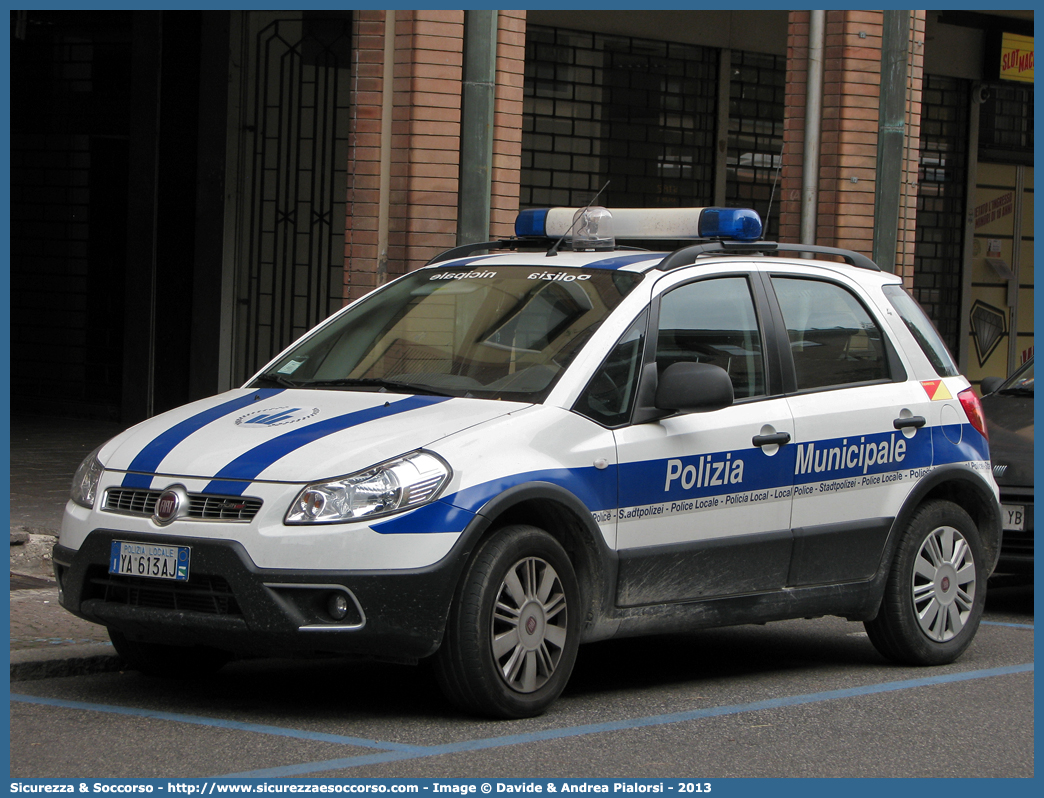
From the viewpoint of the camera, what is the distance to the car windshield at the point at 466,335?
603cm

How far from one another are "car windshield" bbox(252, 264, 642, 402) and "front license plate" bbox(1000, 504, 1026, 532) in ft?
11.1

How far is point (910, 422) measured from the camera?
6.98 m

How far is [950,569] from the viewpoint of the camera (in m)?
7.21

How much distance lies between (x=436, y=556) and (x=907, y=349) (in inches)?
115

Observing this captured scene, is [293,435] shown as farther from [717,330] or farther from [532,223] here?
[532,223]

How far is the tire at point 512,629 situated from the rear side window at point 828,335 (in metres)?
1.63

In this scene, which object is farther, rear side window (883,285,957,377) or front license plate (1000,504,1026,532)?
front license plate (1000,504,1026,532)

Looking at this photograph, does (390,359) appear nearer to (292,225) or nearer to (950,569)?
(950,569)

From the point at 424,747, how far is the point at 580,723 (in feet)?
2.29

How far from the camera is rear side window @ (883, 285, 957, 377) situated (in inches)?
288

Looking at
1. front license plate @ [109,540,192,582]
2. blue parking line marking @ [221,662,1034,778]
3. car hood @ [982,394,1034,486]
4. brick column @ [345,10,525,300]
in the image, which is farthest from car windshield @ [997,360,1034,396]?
front license plate @ [109,540,192,582]

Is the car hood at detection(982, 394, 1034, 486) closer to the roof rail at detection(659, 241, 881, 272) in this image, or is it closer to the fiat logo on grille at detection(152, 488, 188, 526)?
the roof rail at detection(659, 241, 881, 272)

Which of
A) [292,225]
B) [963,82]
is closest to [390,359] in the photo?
[292,225]

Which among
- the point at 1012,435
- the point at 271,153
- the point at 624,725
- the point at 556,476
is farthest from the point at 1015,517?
the point at 271,153
